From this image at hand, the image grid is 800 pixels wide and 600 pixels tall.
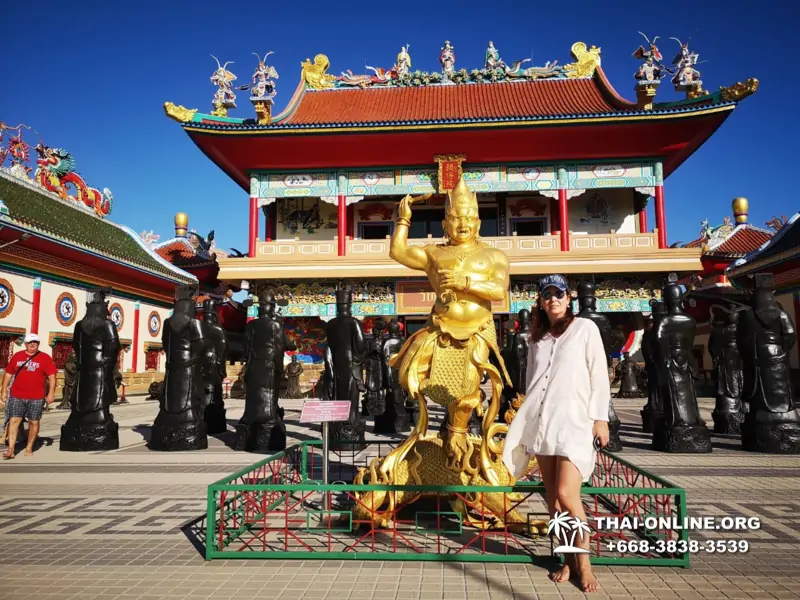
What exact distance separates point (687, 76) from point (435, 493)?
1739 centimetres

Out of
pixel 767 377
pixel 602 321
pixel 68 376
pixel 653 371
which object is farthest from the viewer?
pixel 68 376

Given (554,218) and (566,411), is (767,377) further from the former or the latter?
(554,218)

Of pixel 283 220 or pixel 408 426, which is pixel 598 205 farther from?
pixel 408 426

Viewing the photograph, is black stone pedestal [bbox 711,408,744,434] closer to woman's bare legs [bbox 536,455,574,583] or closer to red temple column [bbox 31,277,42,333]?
woman's bare legs [bbox 536,455,574,583]

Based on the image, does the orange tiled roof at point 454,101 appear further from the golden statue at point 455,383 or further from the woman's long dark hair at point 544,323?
the woman's long dark hair at point 544,323

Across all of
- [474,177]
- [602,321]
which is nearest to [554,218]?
[474,177]

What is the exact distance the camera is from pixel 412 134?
16469 millimetres

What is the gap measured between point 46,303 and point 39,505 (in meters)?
11.1

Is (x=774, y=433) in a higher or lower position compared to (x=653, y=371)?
lower

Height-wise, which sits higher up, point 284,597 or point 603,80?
point 603,80

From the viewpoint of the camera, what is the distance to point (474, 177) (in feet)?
57.9

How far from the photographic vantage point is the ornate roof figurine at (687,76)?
53.7ft

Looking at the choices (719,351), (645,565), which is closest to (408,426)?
(719,351)

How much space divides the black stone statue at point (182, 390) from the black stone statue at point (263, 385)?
606 millimetres
